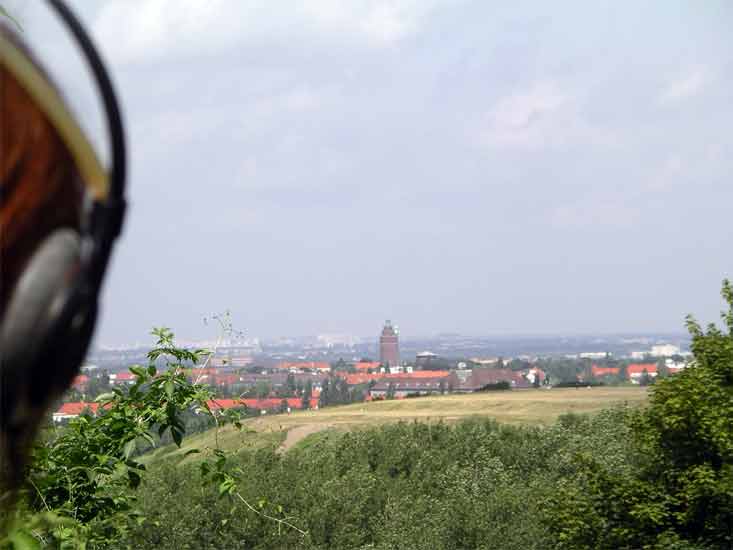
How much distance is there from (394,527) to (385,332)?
5776 inches

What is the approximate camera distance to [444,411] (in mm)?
53188

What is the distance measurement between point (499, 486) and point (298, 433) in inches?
693

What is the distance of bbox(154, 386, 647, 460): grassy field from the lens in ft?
153

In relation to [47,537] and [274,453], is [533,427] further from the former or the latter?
[47,537]

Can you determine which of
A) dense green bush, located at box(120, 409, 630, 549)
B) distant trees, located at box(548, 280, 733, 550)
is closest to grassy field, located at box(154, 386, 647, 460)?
dense green bush, located at box(120, 409, 630, 549)

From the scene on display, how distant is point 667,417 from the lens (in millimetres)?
22500

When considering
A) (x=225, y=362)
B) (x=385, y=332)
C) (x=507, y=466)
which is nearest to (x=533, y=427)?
(x=507, y=466)

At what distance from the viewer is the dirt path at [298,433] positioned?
4588 centimetres

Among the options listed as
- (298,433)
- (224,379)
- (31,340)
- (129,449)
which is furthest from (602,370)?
(31,340)

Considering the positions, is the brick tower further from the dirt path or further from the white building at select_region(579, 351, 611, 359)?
the dirt path

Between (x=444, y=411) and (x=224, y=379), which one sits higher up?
(x=224, y=379)

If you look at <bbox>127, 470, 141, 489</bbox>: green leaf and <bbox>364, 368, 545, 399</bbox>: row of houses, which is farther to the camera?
<bbox>364, 368, 545, 399</bbox>: row of houses

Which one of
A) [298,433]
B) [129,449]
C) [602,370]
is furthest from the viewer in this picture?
[602,370]

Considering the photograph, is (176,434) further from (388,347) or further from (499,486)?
(388,347)
